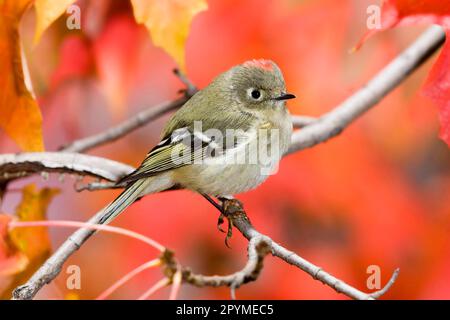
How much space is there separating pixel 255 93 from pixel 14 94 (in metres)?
0.31

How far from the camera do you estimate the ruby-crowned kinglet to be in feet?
2.61

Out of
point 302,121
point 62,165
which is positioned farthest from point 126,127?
point 302,121

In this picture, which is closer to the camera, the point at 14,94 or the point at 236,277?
the point at 236,277

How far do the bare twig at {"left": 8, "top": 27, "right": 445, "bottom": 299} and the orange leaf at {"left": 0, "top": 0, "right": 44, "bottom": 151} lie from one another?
0.46ft

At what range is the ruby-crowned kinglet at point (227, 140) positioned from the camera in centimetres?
80

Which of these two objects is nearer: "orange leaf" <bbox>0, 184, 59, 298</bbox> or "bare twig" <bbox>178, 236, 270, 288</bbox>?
"bare twig" <bbox>178, 236, 270, 288</bbox>

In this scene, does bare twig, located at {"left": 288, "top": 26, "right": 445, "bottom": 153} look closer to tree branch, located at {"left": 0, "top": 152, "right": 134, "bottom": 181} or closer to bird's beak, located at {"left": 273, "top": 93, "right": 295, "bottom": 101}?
bird's beak, located at {"left": 273, "top": 93, "right": 295, "bottom": 101}

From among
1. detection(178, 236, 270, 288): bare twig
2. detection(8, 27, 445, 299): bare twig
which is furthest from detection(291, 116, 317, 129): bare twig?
detection(178, 236, 270, 288): bare twig

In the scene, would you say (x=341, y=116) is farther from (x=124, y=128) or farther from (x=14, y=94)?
(x=14, y=94)

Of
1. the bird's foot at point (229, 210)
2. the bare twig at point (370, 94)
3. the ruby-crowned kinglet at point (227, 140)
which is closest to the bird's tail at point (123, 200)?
the ruby-crowned kinglet at point (227, 140)

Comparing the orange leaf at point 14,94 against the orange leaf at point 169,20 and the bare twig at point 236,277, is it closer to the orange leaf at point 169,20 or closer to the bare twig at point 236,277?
the orange leaf at point 169,20

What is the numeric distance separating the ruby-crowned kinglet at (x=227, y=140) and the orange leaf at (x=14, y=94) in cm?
14

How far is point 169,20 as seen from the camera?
69cm

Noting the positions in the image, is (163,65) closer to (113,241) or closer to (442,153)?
(113,241)
